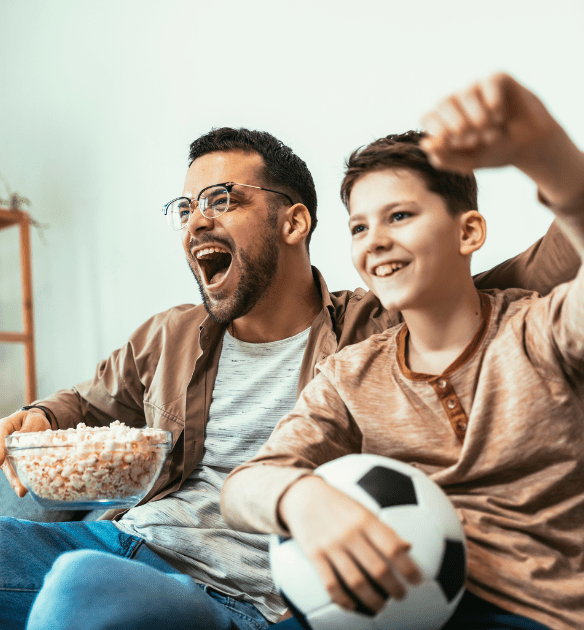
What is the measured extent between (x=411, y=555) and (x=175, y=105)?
1.85 metres

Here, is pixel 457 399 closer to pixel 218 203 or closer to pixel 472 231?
pixel 472 231

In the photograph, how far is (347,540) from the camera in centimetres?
60

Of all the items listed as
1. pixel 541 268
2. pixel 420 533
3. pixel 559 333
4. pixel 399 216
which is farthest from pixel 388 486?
pixel 541 268

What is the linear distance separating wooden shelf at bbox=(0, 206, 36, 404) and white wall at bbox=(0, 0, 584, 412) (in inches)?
4.0

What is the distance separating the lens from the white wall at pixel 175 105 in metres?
1.37

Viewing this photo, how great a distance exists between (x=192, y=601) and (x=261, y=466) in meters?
0.26

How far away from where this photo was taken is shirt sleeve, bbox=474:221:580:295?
0.96 m

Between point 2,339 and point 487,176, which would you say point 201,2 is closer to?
point 487,176

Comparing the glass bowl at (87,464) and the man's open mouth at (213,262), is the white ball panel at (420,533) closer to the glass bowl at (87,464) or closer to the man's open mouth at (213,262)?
the glass bowl at (87,464)

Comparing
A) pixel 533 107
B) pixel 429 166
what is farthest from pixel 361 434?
pixel 533 107

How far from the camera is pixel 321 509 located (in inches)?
25.2

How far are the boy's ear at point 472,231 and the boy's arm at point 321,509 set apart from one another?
278mm

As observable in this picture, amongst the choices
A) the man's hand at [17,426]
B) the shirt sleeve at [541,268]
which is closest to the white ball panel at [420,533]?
the shirt sleeve at [541,268]

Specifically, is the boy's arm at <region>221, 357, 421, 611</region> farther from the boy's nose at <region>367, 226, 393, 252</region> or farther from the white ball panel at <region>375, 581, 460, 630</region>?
the boy's nose at <region>367, 226, 393, 252</region>
